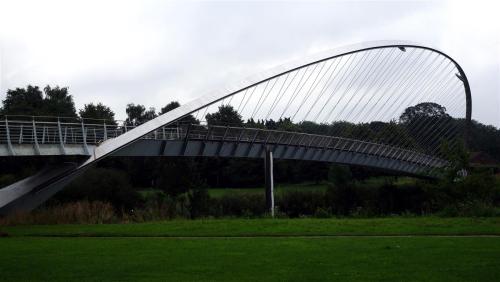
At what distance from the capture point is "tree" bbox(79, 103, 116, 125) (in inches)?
2549

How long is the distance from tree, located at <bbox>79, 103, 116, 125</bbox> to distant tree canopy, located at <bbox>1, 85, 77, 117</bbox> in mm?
1539

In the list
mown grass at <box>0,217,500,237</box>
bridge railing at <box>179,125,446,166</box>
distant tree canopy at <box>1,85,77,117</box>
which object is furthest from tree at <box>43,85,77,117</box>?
mown grass at <box>0,217,500,237</box>

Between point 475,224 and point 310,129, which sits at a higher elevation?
point 310,129

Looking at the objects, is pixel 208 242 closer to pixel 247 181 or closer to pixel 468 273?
pixel 468 273

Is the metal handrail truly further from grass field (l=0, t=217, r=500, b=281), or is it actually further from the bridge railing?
grass field (l=0, t=217, r=500, b=281)

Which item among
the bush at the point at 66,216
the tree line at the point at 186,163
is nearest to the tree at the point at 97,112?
the tree line at the point at 186,163

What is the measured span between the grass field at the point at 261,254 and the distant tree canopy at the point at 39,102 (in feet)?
135

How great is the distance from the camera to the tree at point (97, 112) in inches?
2549

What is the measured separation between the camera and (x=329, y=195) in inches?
2114

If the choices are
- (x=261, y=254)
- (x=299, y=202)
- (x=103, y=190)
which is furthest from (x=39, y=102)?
(x=261, y=254)

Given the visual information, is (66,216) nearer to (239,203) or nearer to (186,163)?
(239,203)

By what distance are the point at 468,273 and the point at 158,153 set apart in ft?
85.4

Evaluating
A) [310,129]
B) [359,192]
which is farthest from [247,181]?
[359,192]

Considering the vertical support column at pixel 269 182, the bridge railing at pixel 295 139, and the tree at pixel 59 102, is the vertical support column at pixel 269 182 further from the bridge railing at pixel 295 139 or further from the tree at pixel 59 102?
the tree at pixel 59 102
